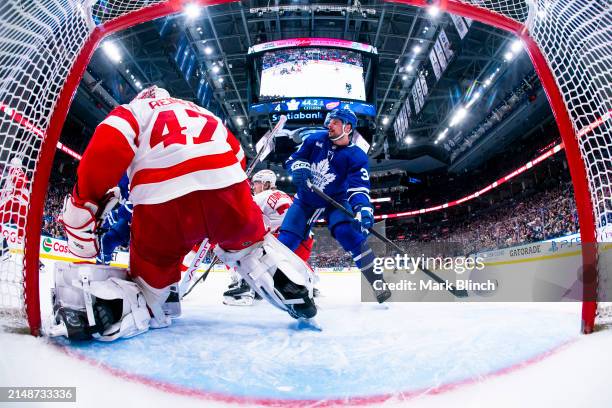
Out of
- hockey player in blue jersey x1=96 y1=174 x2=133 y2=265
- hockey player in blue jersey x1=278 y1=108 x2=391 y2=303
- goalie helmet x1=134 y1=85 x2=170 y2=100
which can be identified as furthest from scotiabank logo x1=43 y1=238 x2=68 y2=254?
goalie helmet x1=134 y1=85 x2=170 y2=100

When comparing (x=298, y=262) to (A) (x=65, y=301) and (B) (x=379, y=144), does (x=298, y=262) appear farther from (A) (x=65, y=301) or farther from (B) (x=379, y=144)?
(B) (x=379, y=144)

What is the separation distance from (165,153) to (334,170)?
148 cm

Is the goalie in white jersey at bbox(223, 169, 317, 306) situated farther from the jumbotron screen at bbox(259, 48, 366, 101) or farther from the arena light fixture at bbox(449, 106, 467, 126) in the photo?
the arena light fixture at bbox(449, 106, 467, 126)

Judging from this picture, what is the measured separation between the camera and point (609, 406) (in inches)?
27.9

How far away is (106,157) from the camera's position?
3.60ft

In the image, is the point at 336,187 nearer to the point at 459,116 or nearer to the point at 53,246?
the point at 53,246

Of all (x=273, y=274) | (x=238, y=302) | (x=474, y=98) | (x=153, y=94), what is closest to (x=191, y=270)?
(x=238, y=302)

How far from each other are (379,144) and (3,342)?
16.3 meters

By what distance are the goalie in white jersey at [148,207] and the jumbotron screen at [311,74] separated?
21.4 feet

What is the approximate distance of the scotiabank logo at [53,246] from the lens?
17.1 ft

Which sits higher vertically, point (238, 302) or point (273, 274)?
point (273, 274)

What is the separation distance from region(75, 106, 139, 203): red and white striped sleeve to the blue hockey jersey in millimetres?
1465

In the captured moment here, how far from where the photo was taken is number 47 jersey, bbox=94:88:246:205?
1163 millimetres

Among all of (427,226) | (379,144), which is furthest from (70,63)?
(427,226)
